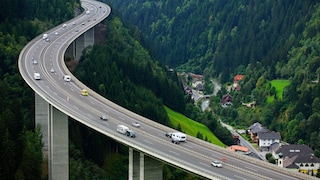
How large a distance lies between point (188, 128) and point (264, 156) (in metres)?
17.3

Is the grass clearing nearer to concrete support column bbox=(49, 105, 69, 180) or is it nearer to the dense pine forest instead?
the dense pine forest

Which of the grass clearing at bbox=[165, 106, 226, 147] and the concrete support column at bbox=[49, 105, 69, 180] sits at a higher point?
the concrete support column at bbox=[49, 105, 69, 180]

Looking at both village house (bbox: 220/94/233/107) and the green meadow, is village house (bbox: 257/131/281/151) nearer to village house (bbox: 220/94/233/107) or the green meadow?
the green meadow

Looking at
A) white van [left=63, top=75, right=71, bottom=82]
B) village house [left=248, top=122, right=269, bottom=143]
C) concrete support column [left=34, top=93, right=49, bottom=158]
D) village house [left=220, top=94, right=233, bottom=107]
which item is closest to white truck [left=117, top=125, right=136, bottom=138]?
concrete support column [left=34, top=93, right=49, bottom=158]

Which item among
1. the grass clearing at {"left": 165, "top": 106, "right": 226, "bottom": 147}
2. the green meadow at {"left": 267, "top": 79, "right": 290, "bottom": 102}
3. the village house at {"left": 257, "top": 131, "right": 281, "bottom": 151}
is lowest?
the green meadow at {"left": 267, "top": 79, "right": 290, "bottom": 102}

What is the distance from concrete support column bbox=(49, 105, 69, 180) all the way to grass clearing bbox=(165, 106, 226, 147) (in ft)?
104

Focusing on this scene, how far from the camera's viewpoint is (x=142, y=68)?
11225 centimetres

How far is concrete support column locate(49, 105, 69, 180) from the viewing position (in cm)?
6725

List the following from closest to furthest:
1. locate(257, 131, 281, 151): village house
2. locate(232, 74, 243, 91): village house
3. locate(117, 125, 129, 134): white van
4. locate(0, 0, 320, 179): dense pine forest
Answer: locate(117, 125, 129, 134): white van < locate(0, 0, 320, 179): dense pine forest < locate(257, 131, 281, 151): village house < locate(232, 74, 243, 91): village house

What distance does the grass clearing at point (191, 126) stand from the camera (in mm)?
100188

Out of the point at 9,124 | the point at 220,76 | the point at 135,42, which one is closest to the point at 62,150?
the point at 9,124

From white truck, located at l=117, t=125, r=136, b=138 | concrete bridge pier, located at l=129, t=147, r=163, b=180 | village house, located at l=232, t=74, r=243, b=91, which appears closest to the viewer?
concrete bridge pier, located at l=129, t=147, r=163, b=180

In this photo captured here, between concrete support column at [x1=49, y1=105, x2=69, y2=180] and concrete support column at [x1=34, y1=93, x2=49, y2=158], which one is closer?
concrete support column at [x1=49, y1=105, x2=69, y2=180]

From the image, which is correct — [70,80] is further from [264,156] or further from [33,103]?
[264,156]
